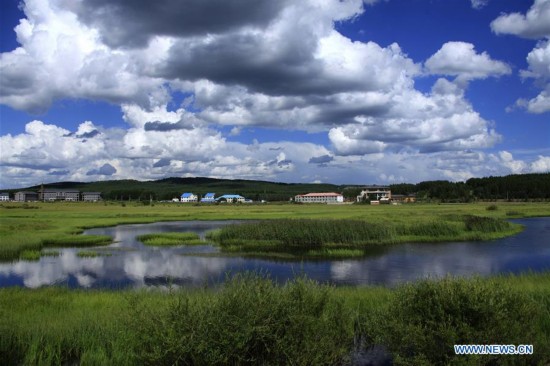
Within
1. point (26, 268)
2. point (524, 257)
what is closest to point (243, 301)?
point (26, 268)

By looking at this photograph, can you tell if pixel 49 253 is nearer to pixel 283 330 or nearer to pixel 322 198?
pixel 283 330

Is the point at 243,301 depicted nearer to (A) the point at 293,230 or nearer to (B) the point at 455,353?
(B) the point at 455,353

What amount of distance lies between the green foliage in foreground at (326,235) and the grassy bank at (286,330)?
79.6ft

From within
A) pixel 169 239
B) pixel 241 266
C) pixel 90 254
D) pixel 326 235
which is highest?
pixel 326 235

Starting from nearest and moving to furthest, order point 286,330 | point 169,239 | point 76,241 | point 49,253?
1. point 286,330
2. point 49,253
3. point 76,241
4. point 169,239

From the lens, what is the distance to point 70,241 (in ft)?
133

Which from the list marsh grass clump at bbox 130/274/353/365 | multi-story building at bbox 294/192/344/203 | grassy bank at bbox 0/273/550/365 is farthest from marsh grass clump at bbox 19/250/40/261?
multi-story building at bbox 294/192/344/203

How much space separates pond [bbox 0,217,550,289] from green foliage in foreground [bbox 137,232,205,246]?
161 cm

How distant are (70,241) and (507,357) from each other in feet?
130

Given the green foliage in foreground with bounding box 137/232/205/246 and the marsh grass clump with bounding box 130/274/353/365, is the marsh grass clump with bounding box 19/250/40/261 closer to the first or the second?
the green foliage in foreground with bounding box 137/232/205/246

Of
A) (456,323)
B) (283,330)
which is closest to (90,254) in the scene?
(283,330)

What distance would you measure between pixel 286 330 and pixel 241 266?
1929cm

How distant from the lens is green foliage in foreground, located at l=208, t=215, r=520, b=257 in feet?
123

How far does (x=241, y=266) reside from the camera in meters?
27.8
